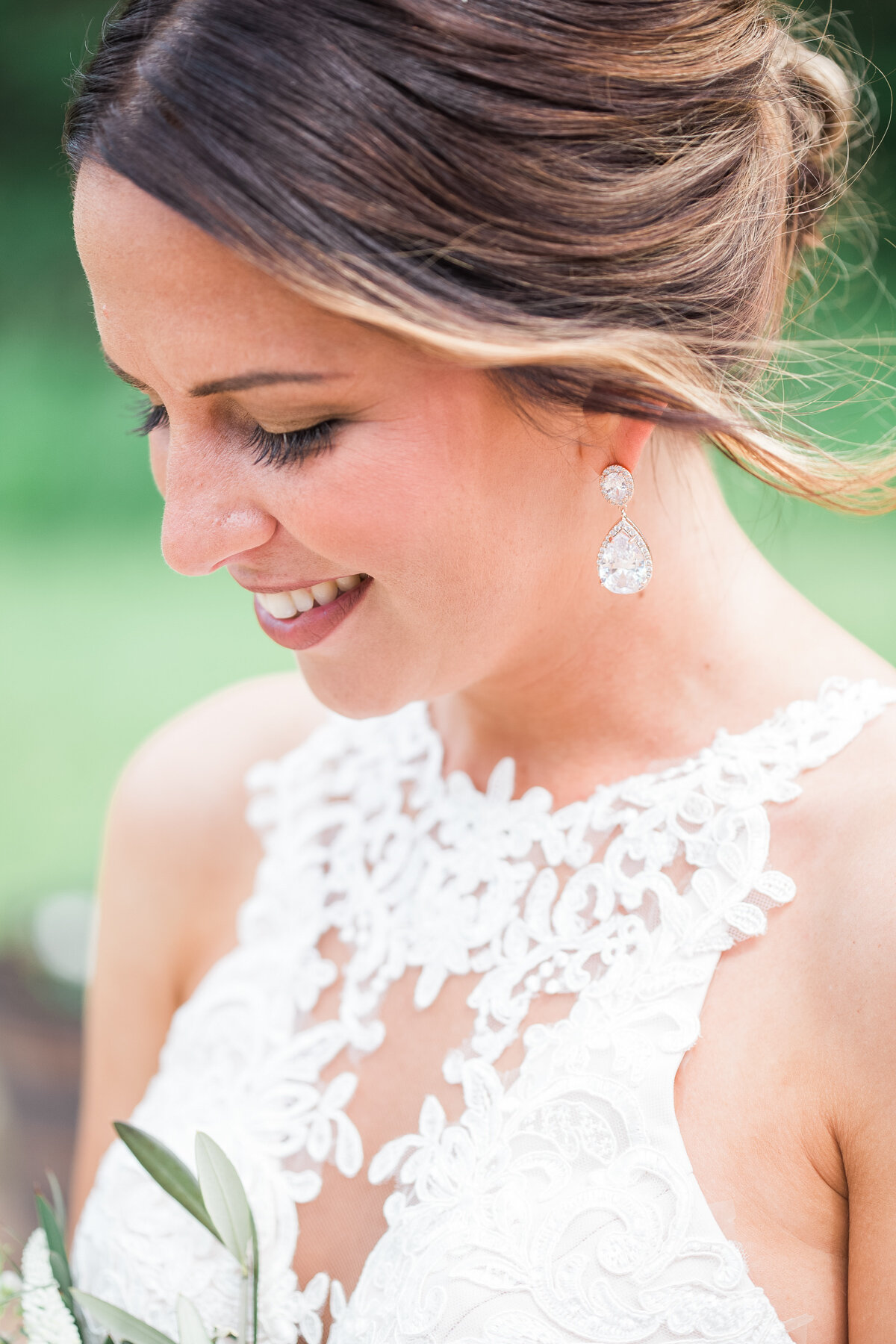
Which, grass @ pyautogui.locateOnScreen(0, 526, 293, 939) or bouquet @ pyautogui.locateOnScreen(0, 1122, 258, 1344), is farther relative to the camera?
grass @ pyautogui.locateOnScreen(0, 526, 293, 939)

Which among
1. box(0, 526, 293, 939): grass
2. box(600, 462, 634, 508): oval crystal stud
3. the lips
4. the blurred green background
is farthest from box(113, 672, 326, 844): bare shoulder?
box(0, 526, 293, 939): grass

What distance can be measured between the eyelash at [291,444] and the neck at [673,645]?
29cm

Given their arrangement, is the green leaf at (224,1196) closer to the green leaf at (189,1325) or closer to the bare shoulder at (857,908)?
the green leaf at (189,1325)

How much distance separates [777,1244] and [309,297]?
2.80 feet

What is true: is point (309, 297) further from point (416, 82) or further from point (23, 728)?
point (23, 728)

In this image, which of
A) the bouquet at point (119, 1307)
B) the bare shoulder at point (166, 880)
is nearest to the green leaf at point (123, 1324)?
the bouquet at point (119, 1307)

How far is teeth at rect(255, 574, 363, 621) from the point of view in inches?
44.1

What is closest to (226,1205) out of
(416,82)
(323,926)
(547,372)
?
(323,926)

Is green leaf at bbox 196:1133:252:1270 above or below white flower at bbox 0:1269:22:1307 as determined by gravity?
above

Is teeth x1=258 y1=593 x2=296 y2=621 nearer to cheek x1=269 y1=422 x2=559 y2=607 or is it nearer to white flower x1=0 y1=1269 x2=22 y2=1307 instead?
cheek x1=269 y1=422 x2=559 y2=607

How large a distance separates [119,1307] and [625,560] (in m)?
0.84

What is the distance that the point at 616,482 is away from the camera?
3.61ft

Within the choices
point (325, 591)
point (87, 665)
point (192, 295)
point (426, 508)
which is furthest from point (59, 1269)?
point (87, 665)

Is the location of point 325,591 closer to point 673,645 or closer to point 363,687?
point 363,687
